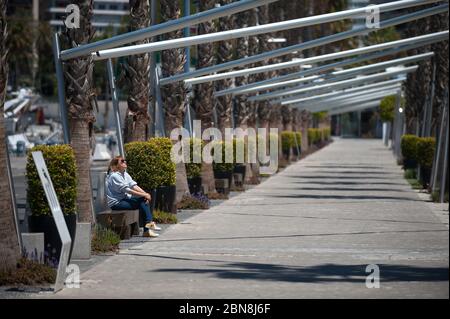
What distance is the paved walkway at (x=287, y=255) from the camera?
41.4 ft

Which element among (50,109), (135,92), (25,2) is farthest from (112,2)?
(135,92)

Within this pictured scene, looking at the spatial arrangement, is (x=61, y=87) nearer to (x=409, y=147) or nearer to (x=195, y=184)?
(x=195, y=184)

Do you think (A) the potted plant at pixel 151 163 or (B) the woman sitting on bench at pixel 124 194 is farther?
(A) the potted plant at pixel 151 163

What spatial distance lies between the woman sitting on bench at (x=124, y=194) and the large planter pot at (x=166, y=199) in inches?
124

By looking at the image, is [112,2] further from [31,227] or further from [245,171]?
[31,227]

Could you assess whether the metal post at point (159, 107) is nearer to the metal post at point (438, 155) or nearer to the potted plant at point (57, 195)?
the metal post at point (438, 155)

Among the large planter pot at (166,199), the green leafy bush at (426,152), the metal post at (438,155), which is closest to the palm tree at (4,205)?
the large planter pot at (166,199)

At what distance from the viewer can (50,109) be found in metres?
134

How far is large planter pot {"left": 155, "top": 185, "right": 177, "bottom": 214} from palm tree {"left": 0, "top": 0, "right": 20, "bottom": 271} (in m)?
8.55

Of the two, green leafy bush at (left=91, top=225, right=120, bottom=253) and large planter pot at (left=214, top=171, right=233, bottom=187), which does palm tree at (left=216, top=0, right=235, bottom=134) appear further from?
green leafy bush at (left=91, top=225, right=120, bottom=253)

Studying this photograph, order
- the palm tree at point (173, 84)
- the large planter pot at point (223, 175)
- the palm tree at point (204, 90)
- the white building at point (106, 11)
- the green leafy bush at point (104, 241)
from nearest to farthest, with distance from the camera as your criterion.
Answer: the green leafy bush at point (104, 241), the palm tree at point (173, 84), the palm tree at point (204, 90), the large planter pot at point (223, 175), the white building at point (106, 11)

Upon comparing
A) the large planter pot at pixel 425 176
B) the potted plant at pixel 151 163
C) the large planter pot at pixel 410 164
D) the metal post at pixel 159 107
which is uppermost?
the metal post at pixel 159 107

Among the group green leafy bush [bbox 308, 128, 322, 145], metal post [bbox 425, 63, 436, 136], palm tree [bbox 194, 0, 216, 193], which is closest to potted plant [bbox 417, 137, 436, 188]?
metal post [bbox 425, 63, 436, 136]

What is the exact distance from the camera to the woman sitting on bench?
18.9m
